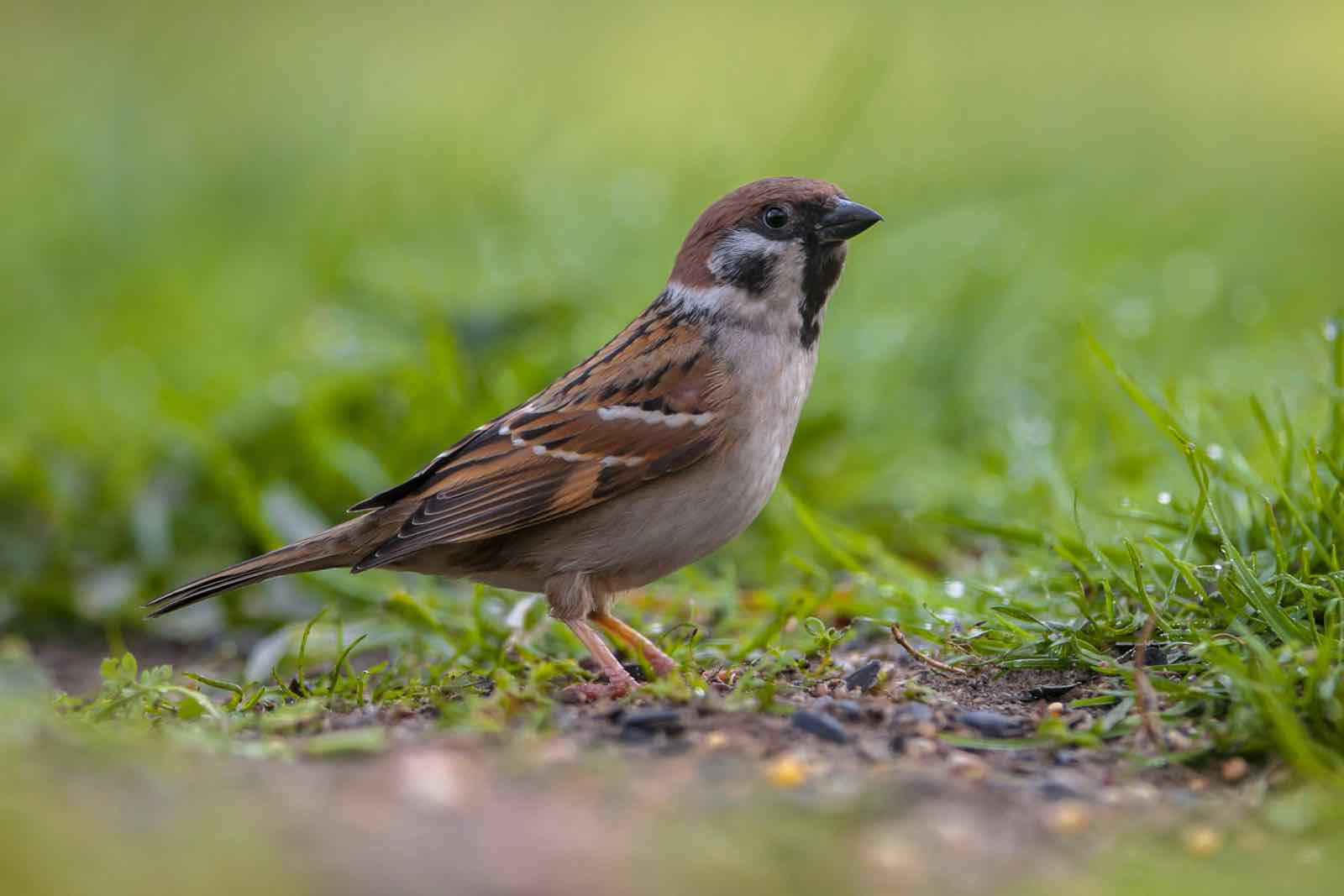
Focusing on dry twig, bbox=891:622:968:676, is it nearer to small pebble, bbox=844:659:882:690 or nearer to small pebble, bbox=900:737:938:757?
small pebble, bbox=844:659:882:690

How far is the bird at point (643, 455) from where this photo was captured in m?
4.43

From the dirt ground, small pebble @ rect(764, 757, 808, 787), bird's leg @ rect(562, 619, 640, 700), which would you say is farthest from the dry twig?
small pebble @ rect(764, 757, 808, 787)

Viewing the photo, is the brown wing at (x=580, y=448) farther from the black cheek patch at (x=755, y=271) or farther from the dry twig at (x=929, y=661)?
the dry twig at (x=929, y=661)

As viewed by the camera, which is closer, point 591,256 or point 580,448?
point 580,448

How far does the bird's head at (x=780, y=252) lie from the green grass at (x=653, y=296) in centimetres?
75

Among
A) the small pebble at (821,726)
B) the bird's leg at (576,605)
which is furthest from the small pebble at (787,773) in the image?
the bird's leg at (576,605)

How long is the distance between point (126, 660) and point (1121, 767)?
94.1 inches

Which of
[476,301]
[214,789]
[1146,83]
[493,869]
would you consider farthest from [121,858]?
[1146,83]

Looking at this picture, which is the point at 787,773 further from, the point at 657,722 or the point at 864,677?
the point at 864,677

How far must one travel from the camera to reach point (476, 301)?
23.5 ft

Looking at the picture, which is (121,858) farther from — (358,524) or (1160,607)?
(1160,607)

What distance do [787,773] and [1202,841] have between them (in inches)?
32.2

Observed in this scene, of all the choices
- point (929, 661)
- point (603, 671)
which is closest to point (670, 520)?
point (603, 671)

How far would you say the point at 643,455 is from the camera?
4.43 metres
